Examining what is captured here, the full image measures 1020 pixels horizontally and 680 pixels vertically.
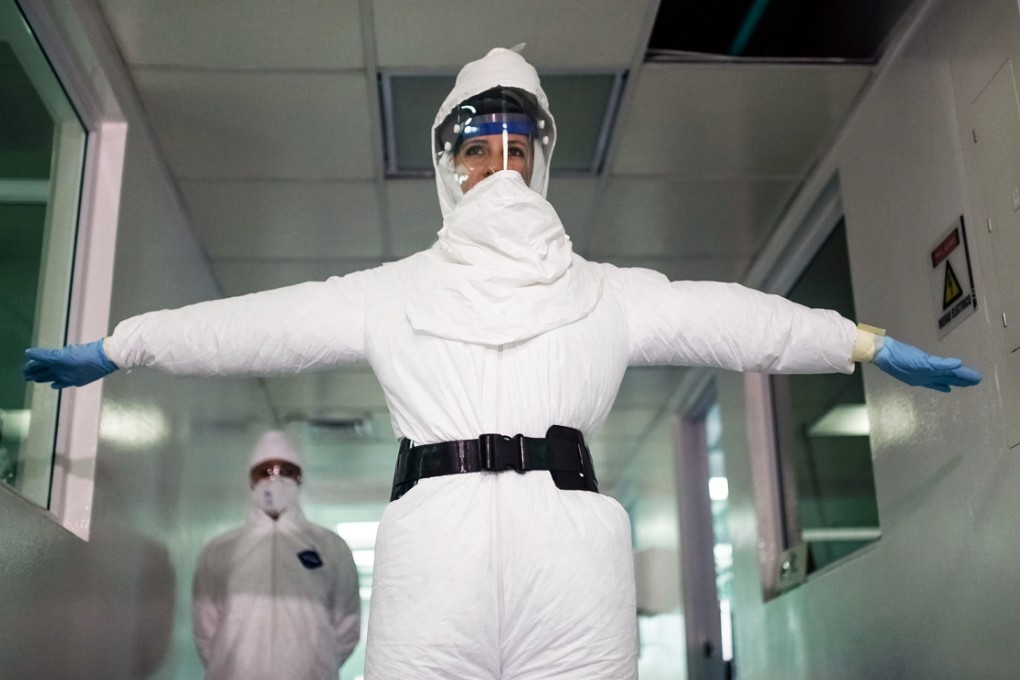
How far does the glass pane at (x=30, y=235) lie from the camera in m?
2.24

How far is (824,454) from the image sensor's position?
3742mm

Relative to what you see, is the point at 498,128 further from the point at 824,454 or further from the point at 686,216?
the point at 824,454

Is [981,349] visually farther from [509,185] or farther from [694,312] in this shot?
[509,185]

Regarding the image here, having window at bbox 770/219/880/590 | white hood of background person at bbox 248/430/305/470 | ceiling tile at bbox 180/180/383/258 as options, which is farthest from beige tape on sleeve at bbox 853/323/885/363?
white hood of background person at bbox 248/430/305/470

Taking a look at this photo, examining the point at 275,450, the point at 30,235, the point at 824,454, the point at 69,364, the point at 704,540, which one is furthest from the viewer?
the point at 704,540

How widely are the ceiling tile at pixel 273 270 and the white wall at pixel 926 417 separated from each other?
180 centimetres

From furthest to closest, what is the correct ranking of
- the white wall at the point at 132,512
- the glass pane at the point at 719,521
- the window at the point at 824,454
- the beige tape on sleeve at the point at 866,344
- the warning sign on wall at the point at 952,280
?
1. the glass pane at the point at 719,521
2. the window at the point at 824,454
3. the warning sign on wall at the point at 952,280
4. the white wall at the point at 132,512
5. the beige tape on sleeve at the point at 866,344

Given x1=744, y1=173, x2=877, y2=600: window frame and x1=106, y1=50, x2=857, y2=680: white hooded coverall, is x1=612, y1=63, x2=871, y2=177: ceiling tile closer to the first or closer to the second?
x1=744, y1=173, x2=877, y2=600: window frame

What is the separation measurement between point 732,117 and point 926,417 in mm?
1074

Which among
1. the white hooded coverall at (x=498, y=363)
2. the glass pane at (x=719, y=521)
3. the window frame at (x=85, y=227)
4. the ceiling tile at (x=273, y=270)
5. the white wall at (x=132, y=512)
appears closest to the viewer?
the white hooded coverall at (x=498, y=363)

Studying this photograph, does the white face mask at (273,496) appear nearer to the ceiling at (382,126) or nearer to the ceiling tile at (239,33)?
the ceiling at (382,126)

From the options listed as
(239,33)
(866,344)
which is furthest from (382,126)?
(866,344)

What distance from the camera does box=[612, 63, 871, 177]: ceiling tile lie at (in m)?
2.97

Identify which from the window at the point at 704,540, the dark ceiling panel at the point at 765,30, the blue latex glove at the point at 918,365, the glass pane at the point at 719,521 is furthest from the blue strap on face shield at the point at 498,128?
the glass pane at the point at 719,521
